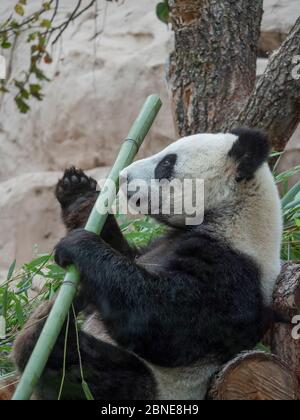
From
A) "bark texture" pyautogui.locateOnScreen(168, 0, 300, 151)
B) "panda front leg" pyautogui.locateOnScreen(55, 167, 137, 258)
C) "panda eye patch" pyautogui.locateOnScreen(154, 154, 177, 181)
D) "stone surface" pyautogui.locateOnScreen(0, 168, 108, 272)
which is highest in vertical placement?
"bark texture" pyautogui.locateOnScreen(168, 0, 300, 151)

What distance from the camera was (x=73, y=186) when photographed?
145 inches

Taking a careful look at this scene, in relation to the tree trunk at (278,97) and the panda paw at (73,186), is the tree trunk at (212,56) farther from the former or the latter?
the panda paw at (73,186)

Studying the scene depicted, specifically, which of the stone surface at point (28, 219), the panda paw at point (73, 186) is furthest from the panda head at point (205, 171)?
the stone surface at point (28, 219)

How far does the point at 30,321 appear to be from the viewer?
3260mm

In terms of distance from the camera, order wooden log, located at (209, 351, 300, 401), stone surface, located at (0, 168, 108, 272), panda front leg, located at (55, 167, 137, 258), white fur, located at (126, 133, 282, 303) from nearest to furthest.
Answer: wooden log, located at (209, 351, 300, 401), white fur, located at (126, 133, 282, 303), panda front leg, located at (55, 167, 137, 258), stone surface, located at (0, 168, 108, 272)

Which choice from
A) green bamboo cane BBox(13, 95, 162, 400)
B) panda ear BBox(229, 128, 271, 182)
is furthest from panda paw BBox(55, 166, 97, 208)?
panda ear BBox(229, 128, 271, 182)

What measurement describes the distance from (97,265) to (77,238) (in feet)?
0.46

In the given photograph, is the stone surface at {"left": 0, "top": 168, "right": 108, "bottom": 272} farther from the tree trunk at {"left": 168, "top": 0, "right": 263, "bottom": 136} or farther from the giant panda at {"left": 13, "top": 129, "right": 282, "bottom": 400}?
the giant panda at {"left": 13, "top": 129, "right": 282, "bottom": 400}

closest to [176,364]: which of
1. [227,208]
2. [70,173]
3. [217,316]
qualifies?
[217,316]

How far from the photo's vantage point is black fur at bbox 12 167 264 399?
9.77ft

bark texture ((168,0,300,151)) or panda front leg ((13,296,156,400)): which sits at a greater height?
bark texture ((168,0,300,151))

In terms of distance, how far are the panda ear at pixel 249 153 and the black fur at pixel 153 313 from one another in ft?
1.14

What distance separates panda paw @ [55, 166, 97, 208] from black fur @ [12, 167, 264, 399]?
64cm

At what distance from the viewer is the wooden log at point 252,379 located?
2.94 meters
